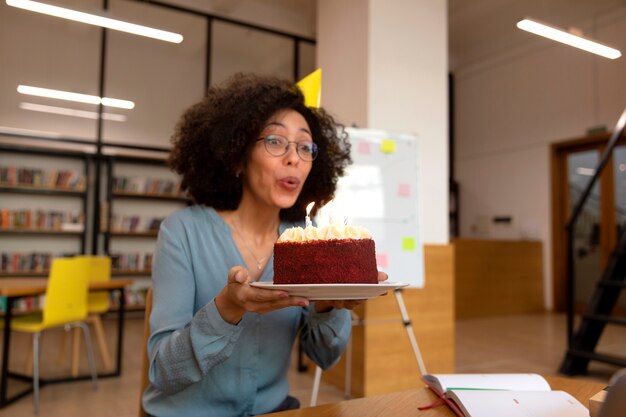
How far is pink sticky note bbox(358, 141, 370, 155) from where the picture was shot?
2969 mm

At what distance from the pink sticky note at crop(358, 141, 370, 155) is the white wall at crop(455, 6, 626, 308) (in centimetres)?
340

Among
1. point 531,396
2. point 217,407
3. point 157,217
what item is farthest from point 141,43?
point 531,396

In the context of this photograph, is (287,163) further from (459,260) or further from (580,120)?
(580,120)

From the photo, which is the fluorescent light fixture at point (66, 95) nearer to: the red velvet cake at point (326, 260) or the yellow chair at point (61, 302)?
the yellow chair at point (61, 302)

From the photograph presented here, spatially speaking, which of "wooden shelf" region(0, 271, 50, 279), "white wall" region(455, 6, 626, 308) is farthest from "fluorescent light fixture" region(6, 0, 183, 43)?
"white wall" region(455, 6, 626, 308)

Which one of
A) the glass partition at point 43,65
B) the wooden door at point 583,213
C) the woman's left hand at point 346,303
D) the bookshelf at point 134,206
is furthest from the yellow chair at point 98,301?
the wooden door at point 583,213

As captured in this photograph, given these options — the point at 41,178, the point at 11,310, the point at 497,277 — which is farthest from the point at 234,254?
the point at 497,277

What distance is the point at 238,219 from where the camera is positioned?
1.26 meters

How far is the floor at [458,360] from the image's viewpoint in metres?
2.95

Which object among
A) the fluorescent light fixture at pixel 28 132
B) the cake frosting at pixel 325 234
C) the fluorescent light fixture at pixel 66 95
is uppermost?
the fluorescent light fixture at pixel 66 95

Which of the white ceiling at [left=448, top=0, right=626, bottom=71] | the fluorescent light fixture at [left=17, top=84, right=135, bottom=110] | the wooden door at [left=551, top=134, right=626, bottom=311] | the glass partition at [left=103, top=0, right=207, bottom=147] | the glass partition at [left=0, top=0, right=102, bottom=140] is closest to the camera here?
the white ceiling at [left=448, top=0, right=626, bottom=71]

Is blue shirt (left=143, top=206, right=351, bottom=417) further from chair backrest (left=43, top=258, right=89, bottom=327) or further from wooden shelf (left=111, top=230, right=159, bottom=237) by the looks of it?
wooden shelf (left=111, top=230, right=159, bottom=237)

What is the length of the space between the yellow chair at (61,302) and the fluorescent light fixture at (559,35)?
9.45ft

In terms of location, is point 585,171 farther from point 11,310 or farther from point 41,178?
point 41,178
